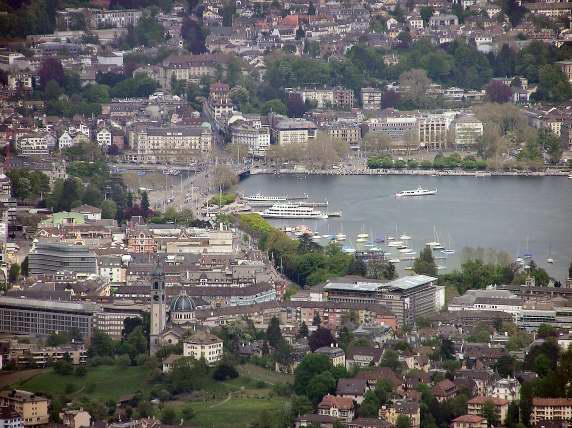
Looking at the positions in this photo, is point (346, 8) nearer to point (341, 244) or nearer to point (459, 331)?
point (341, 244)

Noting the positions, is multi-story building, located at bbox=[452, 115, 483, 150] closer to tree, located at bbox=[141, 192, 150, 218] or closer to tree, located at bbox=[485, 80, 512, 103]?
tree, located at bbox=[485, 80, 512, 103]

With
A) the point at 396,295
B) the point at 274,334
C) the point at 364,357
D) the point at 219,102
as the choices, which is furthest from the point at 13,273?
the point at 219,102

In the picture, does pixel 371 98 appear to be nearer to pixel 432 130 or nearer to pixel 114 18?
pixel 432 130

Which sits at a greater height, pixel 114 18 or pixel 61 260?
pixel 114 18

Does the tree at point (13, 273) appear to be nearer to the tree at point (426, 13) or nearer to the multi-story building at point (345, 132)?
the multi-story building at point (345, 132)

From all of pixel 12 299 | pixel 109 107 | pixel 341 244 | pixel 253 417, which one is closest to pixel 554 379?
pixel 253 417

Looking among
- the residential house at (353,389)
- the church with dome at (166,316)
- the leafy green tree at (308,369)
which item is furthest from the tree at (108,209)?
the residential house at (353,389)
